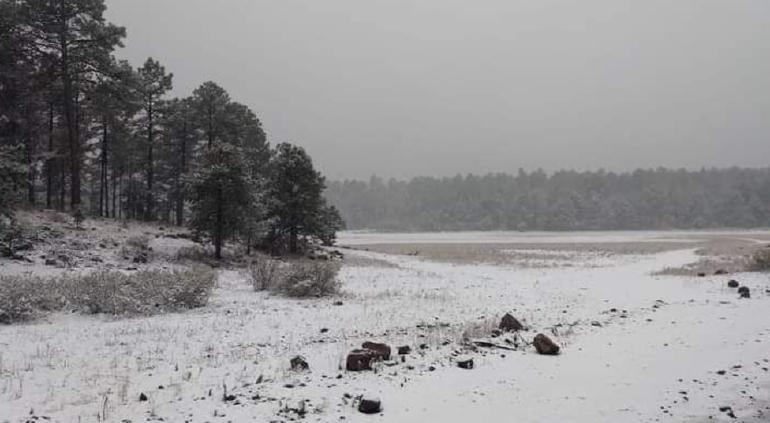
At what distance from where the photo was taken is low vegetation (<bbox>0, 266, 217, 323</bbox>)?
41.1ft

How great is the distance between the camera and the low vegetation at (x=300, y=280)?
1753 cm

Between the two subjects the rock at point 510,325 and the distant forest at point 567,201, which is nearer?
the rock at point 510,325

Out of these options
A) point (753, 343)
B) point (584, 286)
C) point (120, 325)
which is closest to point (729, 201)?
point (584, 286)

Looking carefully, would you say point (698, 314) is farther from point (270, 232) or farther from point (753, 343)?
point (270, 232)

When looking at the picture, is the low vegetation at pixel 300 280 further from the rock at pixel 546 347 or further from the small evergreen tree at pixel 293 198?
the small evergreen tree at pixel 293 198

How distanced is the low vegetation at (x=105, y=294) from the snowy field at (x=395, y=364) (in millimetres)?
570

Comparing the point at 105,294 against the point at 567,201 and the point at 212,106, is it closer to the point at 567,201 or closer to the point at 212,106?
the point at 212,106

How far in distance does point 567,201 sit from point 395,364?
135098 millimetres

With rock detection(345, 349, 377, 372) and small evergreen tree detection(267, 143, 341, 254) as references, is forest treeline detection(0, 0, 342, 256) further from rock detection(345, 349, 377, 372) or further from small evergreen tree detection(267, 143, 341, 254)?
rock detection(345, 349, 377, 372)

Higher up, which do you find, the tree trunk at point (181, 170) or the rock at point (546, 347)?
the tree trunk at point (181, 170)

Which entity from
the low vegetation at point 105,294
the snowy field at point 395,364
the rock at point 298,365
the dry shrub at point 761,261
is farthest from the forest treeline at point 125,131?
the dry shrub at point 761,261

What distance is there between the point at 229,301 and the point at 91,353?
6438mm

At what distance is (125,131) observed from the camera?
140 ft

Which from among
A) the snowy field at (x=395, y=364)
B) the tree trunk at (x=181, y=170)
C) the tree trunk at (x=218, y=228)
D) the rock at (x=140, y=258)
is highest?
the tree trunk at (x=181, y=170)
